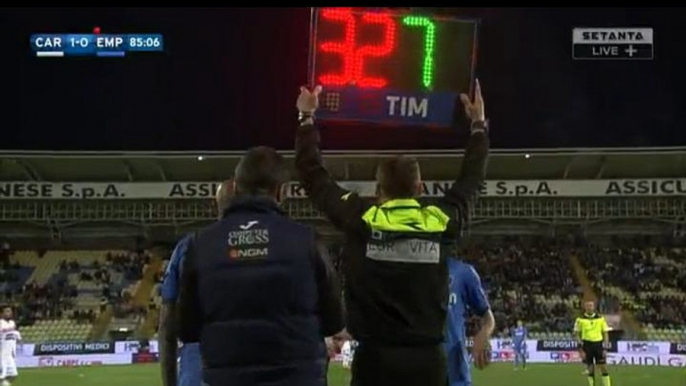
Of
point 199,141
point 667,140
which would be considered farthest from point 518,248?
point 199,141

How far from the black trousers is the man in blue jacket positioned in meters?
0.55

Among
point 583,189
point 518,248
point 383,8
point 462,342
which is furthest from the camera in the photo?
point 518,248

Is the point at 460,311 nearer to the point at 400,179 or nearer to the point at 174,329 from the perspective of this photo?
the point at 400,179

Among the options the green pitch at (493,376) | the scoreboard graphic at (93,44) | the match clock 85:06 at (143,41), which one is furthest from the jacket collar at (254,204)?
the match clock 85:06 at (143,41)

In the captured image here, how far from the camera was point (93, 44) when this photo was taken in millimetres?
34094

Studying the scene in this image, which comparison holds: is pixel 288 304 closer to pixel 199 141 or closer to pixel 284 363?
pixel 284 363

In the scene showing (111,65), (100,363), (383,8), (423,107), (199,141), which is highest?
(111,65)

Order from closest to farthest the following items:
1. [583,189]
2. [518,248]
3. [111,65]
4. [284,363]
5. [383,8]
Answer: [284,363] → [383,8] → [111,65] → [583,189] → [518,248]

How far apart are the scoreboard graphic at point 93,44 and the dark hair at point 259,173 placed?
31.1 metres

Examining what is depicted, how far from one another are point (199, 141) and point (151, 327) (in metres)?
7.64

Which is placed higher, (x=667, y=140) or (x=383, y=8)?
(x=667, y=140)

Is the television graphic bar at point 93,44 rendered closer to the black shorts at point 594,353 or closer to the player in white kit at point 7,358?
the player in white kit at point 7,358

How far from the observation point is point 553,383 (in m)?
22.1

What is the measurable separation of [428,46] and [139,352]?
Answer: 2964 cm
